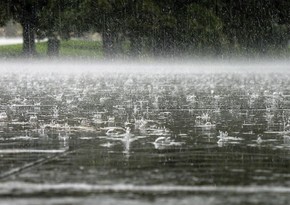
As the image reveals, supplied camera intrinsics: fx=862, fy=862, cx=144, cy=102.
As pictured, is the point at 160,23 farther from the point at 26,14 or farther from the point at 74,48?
the point at 74,48

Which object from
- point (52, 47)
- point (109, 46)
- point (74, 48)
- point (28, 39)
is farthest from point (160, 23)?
point (74, 48)

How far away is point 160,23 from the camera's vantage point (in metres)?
56.5

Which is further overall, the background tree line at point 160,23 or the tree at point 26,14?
the tree at point 26,14

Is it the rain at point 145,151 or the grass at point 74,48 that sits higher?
the grass at point 74,48

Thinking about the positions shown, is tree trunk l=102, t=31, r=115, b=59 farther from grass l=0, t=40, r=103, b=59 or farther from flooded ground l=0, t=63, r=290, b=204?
flooded ground l=0, t=63, r=290, b=204

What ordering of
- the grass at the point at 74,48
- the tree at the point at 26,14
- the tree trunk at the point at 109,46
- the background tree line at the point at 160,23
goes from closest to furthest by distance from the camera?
the background tree line at the point at 160,23, the tree trunk at the point at 109,46, the tree at the point at 26,14, the grass at the point at 74,48

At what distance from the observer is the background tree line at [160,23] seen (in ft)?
184

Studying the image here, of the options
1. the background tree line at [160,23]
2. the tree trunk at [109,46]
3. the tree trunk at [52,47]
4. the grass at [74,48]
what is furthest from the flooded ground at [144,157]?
the grass at [74,48]

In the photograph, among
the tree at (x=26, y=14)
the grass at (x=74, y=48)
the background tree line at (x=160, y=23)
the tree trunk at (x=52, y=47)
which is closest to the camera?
the background tree line at (x=160, y=23)

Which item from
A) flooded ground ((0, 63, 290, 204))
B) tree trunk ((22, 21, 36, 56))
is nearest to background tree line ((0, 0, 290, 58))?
tree trunk ((22, 21, 36, 56))

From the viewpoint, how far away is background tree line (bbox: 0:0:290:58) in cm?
5597

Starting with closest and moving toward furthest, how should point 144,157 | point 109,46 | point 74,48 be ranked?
1. point 144,157
2. point 109,46
3. point 74,48

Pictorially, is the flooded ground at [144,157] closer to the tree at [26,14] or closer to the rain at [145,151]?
the rain at [145,151]

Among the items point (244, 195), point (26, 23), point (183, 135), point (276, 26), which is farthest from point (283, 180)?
point (276, 26)
